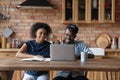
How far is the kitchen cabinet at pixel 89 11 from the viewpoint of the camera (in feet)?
17.9

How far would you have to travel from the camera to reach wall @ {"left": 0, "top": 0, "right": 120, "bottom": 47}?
5.70 m

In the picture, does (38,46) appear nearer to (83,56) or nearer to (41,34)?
(41,34)

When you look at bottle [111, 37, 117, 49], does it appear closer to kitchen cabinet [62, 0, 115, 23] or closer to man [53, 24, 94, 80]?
kitchen cabinet [62, 0, 115, 23]

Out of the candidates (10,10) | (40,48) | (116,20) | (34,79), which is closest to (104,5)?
(116,20)

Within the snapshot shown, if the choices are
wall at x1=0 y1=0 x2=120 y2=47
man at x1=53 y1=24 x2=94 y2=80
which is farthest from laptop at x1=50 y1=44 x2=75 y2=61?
wall at x1=0 y1=0 x2=120 y2=47

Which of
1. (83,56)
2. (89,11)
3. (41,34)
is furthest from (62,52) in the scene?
(89,11)

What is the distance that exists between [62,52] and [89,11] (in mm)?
2397

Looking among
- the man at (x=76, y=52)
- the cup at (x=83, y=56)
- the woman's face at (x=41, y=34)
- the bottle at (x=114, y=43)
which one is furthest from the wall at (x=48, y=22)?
the cup at (x=83, y=56)

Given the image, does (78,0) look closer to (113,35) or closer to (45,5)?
(45,5)

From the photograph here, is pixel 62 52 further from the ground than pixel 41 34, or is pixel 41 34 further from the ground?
pixel 41 34

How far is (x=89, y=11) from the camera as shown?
5465 millimetres

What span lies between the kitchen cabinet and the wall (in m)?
0.24

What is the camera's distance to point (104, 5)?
5.46 metres

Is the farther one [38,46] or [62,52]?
[38,46]
